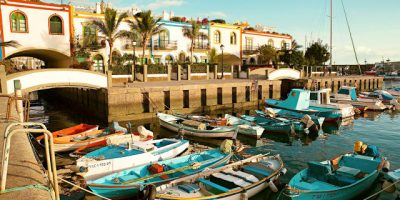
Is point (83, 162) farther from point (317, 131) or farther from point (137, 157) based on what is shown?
point (317, 131)

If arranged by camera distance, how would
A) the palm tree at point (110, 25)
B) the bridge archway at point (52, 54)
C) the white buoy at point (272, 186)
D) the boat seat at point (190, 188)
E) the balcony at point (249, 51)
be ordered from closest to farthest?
the boat seat at point (190, 188) < the white buoy at point (272, 186) < the bridge archway at point (52, 54) < the palm tree at point (110, 25) < the balcony at point (249, 51)

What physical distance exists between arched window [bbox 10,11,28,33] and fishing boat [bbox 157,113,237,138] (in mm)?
20878

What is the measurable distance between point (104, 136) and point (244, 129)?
9.90 meters

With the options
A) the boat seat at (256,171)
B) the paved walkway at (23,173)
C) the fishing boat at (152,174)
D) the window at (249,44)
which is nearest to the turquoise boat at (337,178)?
the boat seat at (256,171)

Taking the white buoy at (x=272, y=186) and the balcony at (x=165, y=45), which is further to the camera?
the balcony at (x=165, y=45)

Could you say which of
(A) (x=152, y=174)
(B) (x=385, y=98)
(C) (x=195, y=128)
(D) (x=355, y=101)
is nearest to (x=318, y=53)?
(B) (x=385, y=98)

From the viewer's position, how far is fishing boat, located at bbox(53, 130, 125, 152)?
18.3m

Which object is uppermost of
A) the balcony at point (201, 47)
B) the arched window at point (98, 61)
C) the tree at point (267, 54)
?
the balcony at point (201, 47)

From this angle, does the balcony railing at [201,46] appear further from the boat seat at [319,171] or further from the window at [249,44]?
the boat seat at [319,171]

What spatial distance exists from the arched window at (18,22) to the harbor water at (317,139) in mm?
9176

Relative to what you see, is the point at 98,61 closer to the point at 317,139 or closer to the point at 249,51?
the point at 249,51

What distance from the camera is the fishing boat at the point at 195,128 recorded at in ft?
71.3

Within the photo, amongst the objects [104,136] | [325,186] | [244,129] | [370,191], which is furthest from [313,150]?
[104,136]

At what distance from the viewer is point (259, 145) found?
21562 millimetres
